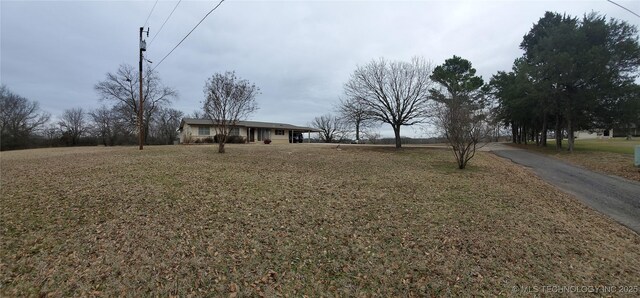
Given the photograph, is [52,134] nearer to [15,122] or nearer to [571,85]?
[15,122]

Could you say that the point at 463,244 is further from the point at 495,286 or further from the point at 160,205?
the point at 160,205

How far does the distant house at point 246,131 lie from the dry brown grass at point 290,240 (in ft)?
78.5

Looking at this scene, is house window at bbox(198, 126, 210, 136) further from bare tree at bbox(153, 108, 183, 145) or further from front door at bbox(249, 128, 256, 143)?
bare tree at bbox(153, 108, 183, 145)

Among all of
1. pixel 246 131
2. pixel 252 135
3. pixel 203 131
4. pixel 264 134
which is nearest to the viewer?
pixel 203 131

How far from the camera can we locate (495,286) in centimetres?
370

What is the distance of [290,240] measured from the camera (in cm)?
471

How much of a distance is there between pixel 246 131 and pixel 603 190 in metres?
35.3

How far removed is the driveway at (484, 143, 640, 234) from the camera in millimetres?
7035

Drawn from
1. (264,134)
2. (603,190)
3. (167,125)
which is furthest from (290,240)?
(167,125)

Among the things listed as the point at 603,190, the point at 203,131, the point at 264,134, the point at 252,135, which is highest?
the point at 203,131

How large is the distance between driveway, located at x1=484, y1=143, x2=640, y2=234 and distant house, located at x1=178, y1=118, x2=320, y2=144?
90.0ft

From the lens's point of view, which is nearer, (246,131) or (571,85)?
(571,85)

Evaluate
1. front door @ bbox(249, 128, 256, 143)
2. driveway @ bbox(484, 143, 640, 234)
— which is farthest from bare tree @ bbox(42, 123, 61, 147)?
driveway @ bbox(484, 143, 640, 234)

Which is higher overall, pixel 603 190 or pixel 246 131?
pixel 246 131
